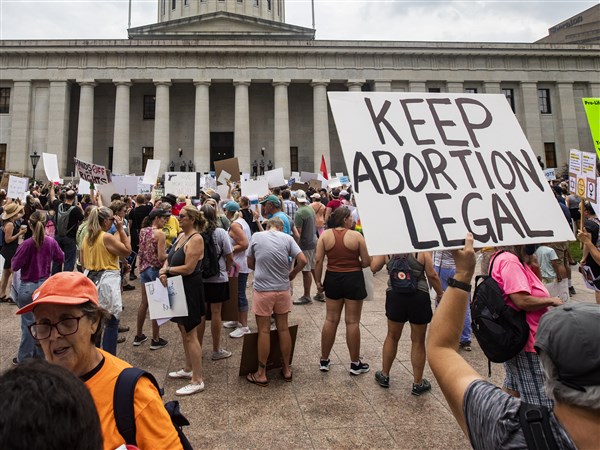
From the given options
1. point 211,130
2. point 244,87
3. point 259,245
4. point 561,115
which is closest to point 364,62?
point 244,87

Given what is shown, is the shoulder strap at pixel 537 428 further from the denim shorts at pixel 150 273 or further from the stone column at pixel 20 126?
the stone column at pixel 20 126

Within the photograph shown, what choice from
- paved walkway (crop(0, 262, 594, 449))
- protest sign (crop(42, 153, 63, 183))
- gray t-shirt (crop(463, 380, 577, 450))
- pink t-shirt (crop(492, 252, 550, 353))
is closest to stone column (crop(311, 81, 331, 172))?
protest sign (crop(42, 153, 63, 183))

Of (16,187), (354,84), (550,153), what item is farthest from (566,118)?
(16,187)

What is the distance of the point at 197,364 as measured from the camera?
4785 mm

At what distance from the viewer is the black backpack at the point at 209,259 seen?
5.22m

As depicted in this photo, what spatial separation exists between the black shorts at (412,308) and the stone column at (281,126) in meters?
33.7

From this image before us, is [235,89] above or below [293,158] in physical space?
above

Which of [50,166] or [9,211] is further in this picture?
[50,166]

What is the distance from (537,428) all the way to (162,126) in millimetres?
39936

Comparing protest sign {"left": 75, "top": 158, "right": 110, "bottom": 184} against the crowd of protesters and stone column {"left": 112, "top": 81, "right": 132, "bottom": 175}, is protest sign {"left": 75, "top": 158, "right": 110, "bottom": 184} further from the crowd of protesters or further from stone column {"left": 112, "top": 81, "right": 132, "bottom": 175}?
stone column {"left": 112, "top": 81, "right": 132, "bottom": 175}

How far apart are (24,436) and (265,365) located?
424cm

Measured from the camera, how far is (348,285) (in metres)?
5.03

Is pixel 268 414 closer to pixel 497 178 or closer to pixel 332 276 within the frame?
pixel 332 276

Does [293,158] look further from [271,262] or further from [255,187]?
[271,262]
